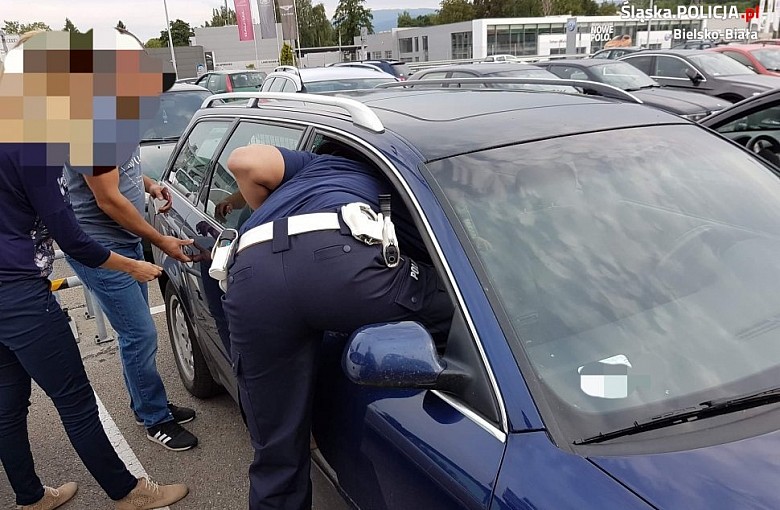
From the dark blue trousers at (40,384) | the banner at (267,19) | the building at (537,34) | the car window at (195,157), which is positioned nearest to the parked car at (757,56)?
the car window at (195,157)

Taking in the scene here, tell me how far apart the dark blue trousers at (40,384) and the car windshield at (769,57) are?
15.4 metres

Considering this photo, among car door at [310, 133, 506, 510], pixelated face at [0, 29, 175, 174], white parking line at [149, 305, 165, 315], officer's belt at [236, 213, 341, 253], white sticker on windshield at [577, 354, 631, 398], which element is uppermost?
pixelated face at [0, 29, 175, 174]

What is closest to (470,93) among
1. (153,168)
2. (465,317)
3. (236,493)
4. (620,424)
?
(465,317)

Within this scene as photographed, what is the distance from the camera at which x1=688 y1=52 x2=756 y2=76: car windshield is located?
11.8m

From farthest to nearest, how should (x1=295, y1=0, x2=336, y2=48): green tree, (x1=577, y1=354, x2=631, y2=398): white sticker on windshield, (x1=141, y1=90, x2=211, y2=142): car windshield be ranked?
(x1=295, y1=0, x2=336, y2=48): green tree < (x1=141, y1=90, x2=211, y2=142): car windshield < (x1=577, y1=354, x2=631, y2=398): white sticker on windshield

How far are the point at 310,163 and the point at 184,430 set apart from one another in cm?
192

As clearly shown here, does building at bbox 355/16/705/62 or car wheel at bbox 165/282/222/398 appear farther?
building at bbox 355/16/705/62

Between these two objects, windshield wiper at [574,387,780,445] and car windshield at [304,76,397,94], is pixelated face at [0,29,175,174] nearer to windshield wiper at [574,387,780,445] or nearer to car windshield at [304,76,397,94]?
windshield wiper at [574,387,780,445]

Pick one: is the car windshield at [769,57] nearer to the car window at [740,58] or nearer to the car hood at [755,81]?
the car window at [740,58]

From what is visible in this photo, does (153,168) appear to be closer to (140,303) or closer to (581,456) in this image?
(140,303)

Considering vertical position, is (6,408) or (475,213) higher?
(475,213)

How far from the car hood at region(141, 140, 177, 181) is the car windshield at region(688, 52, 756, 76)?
10097mm

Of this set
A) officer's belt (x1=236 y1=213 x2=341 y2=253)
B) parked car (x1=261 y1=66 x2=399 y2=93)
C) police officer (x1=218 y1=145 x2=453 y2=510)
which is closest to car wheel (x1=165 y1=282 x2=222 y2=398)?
police officer (x1=218 y1=145 x2=453 y2=510)

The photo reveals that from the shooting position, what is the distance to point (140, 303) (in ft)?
9.90
